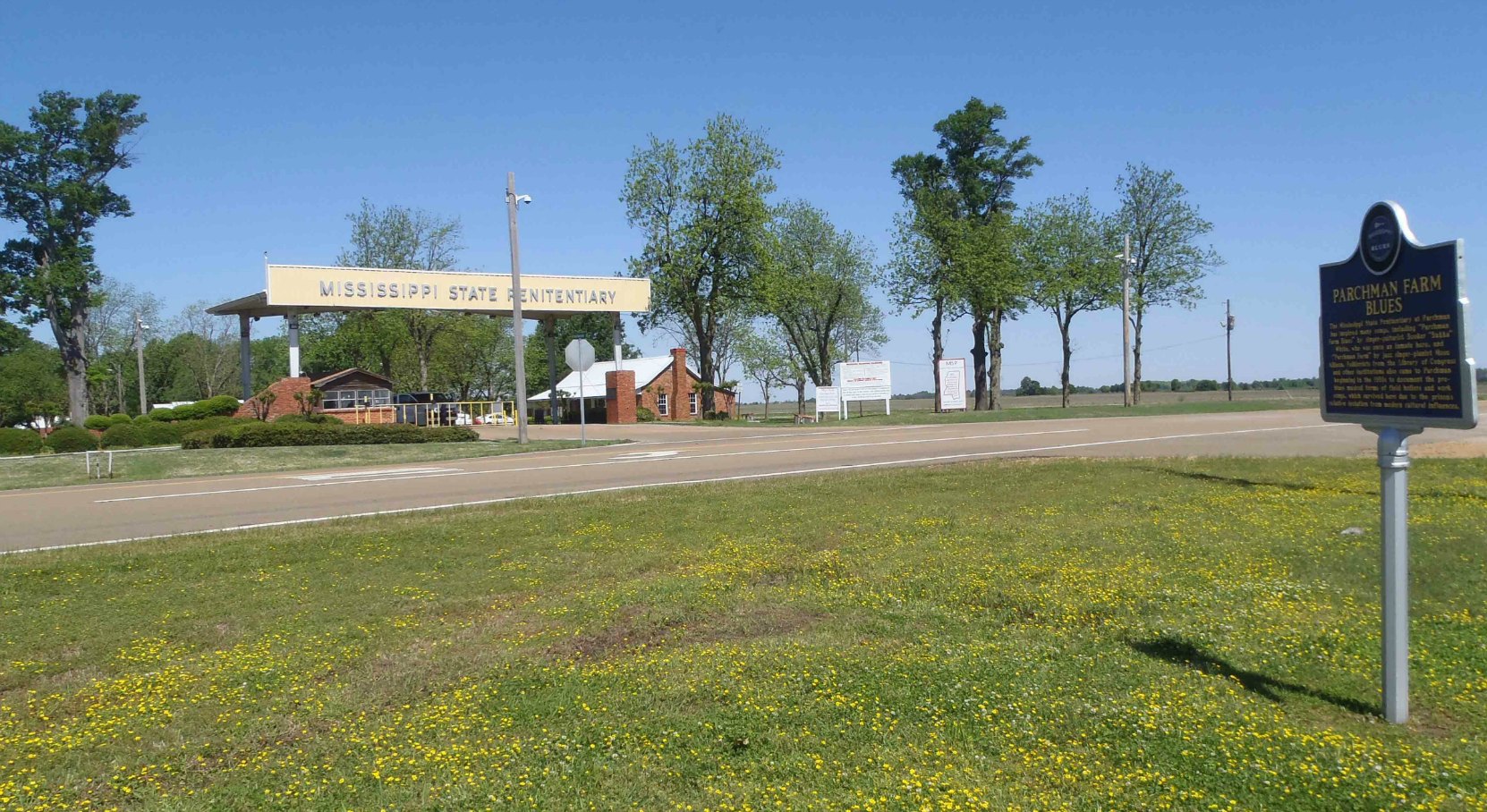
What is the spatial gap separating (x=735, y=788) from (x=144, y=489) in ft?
58.4

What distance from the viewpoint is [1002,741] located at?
4711mm

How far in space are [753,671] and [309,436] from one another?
84.4 ft

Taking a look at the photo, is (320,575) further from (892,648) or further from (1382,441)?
(1382,441)

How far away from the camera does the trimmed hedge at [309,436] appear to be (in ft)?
89.7

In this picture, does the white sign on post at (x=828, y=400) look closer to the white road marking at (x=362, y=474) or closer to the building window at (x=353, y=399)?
the building window at (x=353, y=399)

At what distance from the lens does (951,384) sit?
4934 cm

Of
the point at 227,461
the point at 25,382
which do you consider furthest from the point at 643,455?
the point at 25,382

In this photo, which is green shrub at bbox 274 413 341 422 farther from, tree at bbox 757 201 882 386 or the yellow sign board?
tree at bbox 757 201 882 386

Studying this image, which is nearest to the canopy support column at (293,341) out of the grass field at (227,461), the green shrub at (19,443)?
the green shrub at (19,443)

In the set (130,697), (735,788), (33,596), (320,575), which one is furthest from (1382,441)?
(33,596)

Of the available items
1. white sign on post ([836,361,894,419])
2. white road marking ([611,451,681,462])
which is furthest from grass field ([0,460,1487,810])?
white sign on post ([836,361,894,419])

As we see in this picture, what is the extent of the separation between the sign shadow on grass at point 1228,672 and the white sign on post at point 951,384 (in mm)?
43304

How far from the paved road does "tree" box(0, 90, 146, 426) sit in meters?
32.9

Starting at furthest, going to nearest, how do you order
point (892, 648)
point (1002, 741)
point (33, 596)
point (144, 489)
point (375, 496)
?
point (144, 489) < point (375, 496) < point (33, 596) < point (892, 648) < point (1002, 741)
